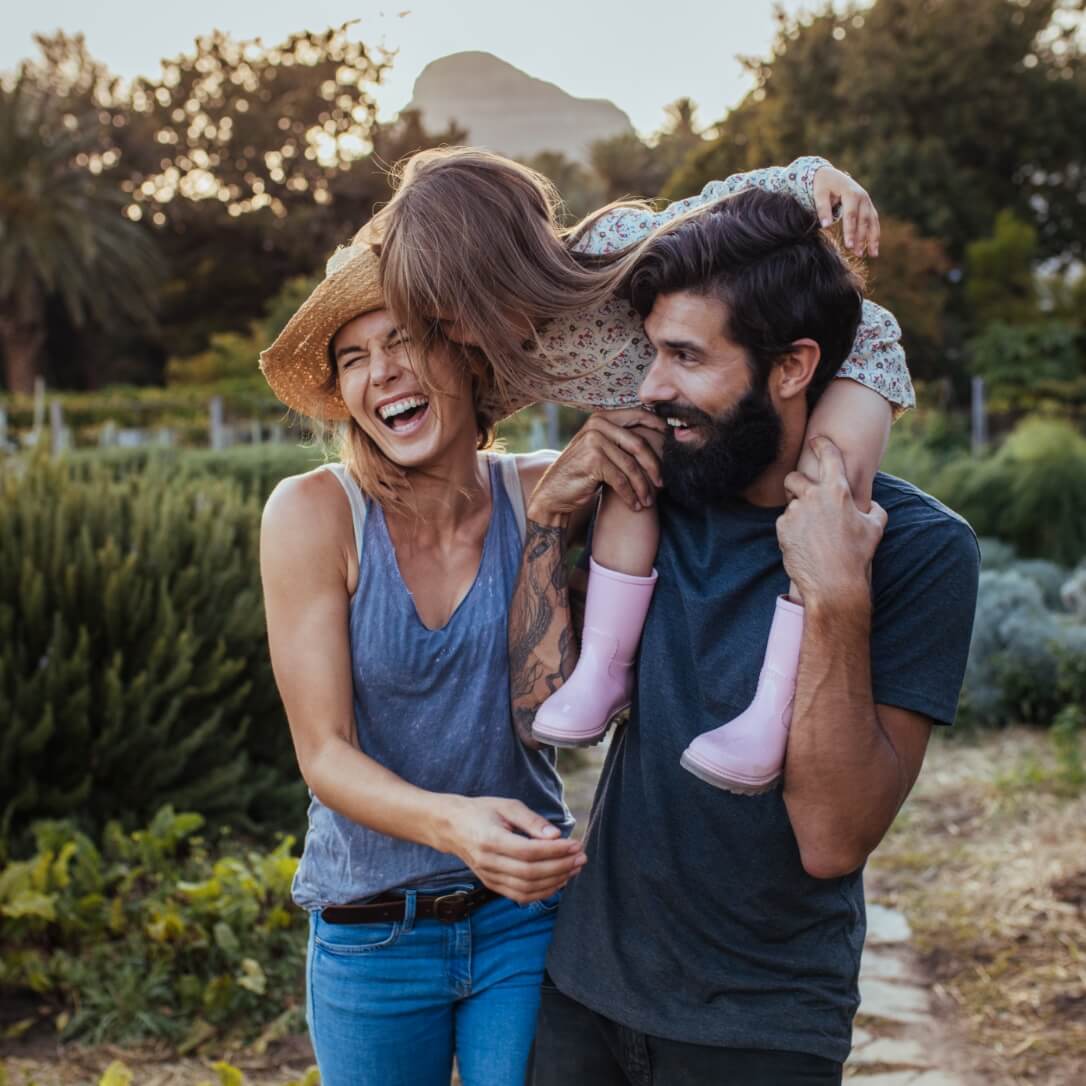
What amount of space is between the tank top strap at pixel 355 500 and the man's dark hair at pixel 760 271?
65cm

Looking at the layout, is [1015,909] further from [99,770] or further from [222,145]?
[222,145]


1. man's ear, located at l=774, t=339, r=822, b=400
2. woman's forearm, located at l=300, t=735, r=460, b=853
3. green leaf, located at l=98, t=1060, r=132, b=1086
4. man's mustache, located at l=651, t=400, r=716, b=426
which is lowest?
green leaf, located at l=98, t=1060, r=132, b=1086

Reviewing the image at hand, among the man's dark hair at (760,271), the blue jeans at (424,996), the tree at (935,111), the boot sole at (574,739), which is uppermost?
the tree at (935,111)

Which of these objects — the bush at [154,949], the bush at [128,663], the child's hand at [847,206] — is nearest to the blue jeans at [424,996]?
the child's hand at [847,206]

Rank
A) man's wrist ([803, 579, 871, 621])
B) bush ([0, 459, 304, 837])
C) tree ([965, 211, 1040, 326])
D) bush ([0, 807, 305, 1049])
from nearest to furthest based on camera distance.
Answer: man's wrist ([803, 579, 871, 621]), bush ([0, 807, 305, 1049]), bush ([0, 459, 304, 837]), tree ([965, 211, 1040, 326])

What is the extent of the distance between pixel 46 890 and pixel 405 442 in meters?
2.98

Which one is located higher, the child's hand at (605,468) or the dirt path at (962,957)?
the child's hand at (605,468)

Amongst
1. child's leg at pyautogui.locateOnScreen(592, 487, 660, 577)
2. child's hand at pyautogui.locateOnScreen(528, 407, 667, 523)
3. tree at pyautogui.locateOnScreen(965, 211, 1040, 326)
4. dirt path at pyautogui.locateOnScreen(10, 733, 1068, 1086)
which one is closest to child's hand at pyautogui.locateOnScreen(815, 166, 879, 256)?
child's hand at pyautogui.locateOnScreen(528, 407, 667, 523)

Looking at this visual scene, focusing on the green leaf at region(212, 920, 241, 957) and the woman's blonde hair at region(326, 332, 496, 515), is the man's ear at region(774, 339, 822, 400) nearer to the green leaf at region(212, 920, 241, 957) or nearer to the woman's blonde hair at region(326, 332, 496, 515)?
the woman's blonde hair at region(326, 332, 496, 515)

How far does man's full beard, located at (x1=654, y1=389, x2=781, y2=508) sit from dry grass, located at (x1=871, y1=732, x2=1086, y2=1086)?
9.47 feet

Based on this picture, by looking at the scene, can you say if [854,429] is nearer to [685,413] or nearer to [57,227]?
[685,413]

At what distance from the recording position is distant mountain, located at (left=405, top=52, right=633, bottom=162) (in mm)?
2990

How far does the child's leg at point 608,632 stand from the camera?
7.66 ft

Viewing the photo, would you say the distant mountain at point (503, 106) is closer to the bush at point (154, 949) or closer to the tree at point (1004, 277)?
the bush at point (154, 949)
